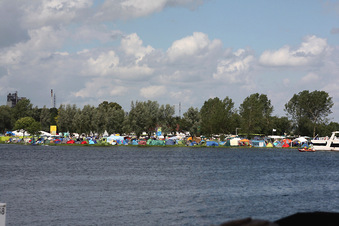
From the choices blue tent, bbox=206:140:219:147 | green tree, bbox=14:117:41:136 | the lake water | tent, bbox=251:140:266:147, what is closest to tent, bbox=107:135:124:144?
blue tent, bbox=206:140:219:147

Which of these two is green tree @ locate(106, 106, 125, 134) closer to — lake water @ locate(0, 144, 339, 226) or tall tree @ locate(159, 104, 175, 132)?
tall tree @ locate(159, 104, 175, 132)

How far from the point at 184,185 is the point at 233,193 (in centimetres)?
785

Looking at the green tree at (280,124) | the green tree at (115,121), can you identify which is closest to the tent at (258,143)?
the green tree at (280,124)

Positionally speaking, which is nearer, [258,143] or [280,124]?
[258,143]

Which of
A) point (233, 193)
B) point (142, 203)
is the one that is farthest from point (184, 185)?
point (142, 203)

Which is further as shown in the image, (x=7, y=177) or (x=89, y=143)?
(x=89, y=143)

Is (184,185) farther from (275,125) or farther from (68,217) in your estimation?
(275,125)

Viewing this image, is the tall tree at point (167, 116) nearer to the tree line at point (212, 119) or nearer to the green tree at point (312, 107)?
the tree line at point (212, 119)

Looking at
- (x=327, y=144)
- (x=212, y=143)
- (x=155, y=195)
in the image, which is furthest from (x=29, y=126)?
(x=155, y=195)

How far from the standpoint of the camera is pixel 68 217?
32000 mm

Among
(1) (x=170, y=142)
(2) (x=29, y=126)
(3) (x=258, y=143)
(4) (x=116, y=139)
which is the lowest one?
(3) (x=258, y=143)

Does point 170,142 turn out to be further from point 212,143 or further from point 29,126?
point 29,126

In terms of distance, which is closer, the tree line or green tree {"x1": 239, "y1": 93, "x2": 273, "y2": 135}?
the tree line

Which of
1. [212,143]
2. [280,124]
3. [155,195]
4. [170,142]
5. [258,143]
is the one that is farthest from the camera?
[280,124]
